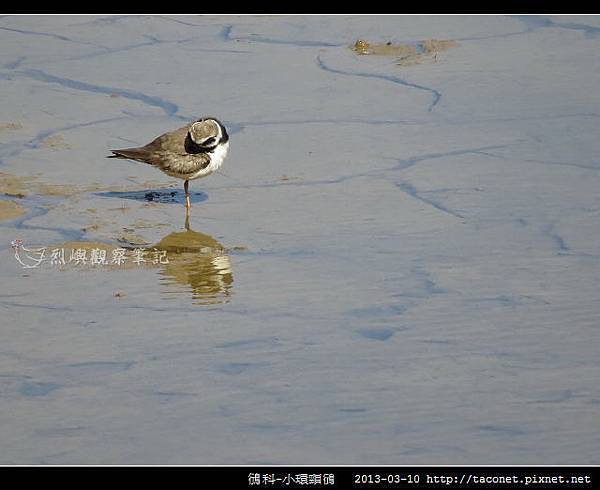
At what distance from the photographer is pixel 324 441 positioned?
16.0 feet

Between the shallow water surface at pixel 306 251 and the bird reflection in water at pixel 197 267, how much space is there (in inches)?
0.8

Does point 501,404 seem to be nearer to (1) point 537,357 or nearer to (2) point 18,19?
(1) point 537,357

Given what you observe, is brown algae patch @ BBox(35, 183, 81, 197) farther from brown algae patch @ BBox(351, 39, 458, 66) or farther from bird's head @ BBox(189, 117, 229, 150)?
brown algae patch @ BBox(351, 39, 458, 66)

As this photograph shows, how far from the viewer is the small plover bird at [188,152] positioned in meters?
7.95

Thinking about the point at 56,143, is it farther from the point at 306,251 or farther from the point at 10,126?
the point at 306,251

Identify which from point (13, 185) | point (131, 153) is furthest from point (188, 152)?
point (13, 185)

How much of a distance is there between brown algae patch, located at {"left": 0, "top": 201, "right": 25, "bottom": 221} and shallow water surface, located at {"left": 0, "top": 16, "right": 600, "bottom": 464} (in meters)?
0.02

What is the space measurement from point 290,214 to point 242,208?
0.37 m

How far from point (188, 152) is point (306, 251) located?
54.7 inches

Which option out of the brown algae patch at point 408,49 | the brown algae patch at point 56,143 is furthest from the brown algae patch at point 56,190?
the brown algae patch at point 408,49

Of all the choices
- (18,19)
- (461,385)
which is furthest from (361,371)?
(18,19)

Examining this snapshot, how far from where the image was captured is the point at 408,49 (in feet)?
36.5

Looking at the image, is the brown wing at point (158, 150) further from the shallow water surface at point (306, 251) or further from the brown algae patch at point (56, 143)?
the brown algae patch at point (56, 143)

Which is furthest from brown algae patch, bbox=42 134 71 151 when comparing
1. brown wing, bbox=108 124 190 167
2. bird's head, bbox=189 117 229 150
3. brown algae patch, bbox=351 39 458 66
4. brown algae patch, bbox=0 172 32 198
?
brown algae patch, bbox=351 39 458 66
